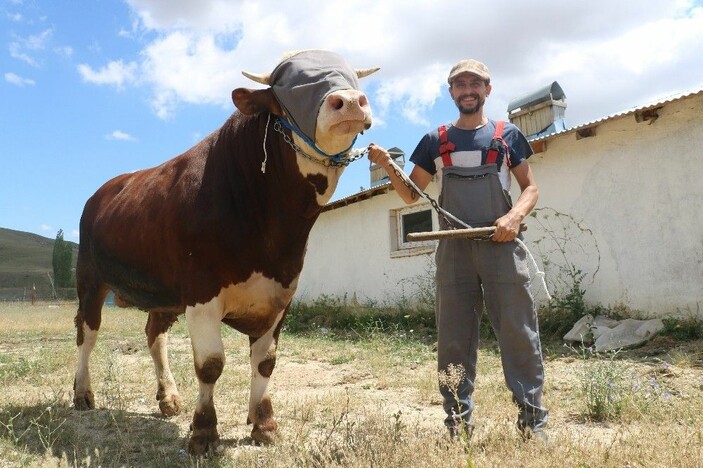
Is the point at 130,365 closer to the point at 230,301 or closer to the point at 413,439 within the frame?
the point at 230,301

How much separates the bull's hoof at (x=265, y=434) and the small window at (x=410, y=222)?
28.6 ft

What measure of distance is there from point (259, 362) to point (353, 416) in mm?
826

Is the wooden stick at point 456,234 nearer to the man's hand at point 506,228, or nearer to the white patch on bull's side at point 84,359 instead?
the man's hand at point 506,228

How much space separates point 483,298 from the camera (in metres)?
3.35

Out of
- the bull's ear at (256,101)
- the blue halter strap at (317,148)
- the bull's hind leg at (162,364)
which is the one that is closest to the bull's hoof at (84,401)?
the bull's hind leg at (162,364)

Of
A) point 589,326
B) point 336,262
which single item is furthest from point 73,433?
point 336,262

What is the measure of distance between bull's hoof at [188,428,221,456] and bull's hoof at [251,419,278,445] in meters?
0.30

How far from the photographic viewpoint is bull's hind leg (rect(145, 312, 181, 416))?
457 cm

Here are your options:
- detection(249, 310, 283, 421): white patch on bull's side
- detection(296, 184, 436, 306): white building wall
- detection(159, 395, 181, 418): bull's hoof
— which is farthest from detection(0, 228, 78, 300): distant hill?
detection(249, 310, 283, 421): white patch on bull's side

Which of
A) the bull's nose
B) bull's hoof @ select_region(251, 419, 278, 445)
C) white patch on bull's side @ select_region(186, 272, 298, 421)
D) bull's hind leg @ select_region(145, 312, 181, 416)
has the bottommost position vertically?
bull's hoof @ select_region(251, 419, 278, 445)

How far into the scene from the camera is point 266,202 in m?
3.52

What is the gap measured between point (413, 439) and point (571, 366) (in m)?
3.83

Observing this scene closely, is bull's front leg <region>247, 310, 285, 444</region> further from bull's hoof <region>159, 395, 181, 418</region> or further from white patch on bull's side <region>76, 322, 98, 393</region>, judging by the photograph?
white patch on bull's side <region>76, 322, 98, 393</region>

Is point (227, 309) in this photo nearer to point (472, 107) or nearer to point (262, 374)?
point (262, 374)
